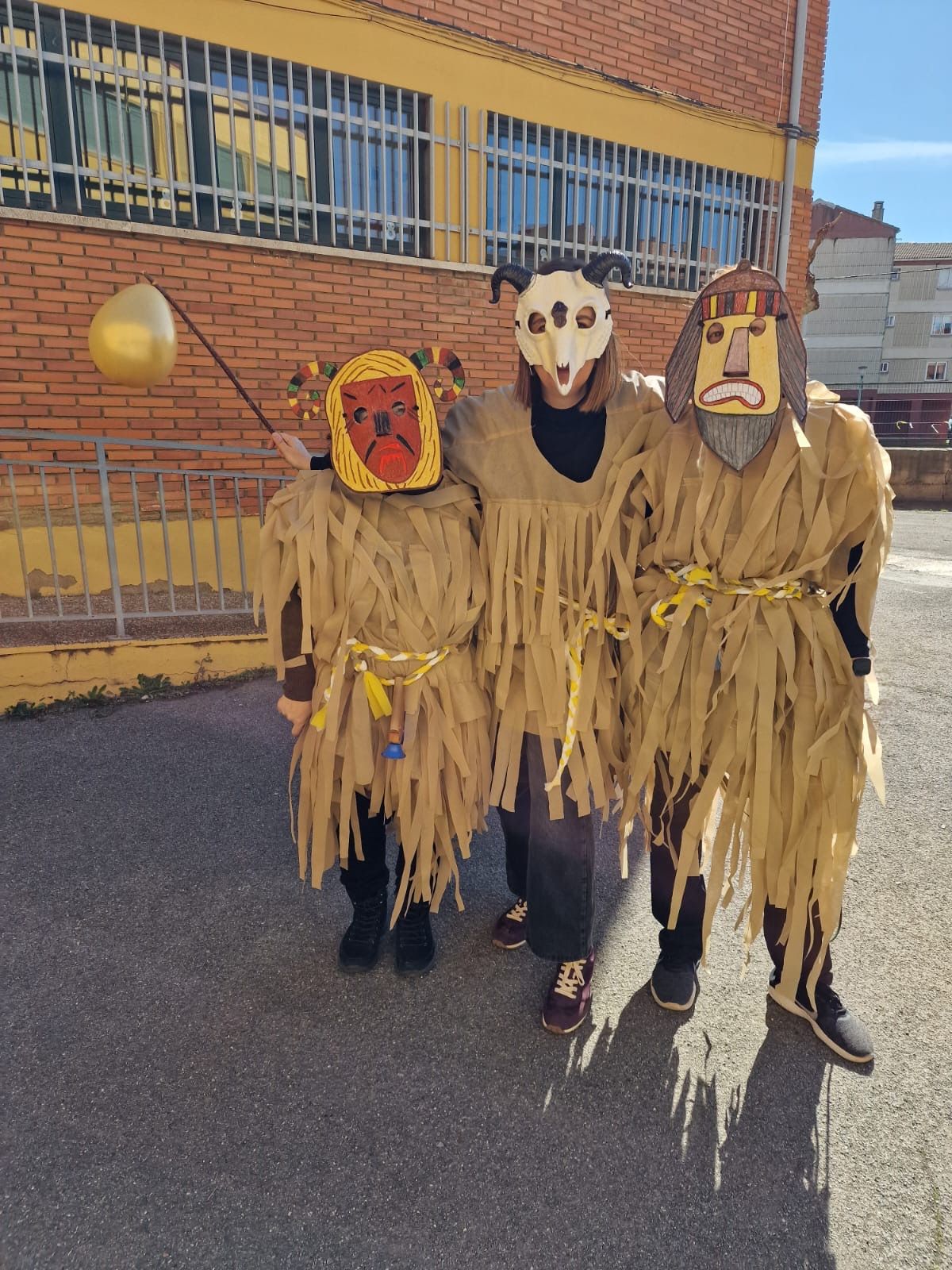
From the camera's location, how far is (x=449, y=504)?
1.96m

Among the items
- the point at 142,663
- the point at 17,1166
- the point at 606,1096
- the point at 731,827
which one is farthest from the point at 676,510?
the point at 142,663

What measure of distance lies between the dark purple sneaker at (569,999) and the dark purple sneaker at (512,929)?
26 cm

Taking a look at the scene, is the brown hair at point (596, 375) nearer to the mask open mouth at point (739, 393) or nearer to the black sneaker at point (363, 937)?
the mask open mouth at point (739, 393)

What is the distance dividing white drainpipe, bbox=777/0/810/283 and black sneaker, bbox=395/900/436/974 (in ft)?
27.3

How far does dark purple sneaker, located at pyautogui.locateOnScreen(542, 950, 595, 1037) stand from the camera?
1990mm

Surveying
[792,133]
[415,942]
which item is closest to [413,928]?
[415,942]

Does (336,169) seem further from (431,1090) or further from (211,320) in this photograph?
(431,1090)

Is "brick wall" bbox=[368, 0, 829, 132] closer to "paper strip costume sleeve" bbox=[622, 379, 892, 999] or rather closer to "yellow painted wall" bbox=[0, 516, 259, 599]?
"yellow painted wall" bbox=[0, 516, 259, 599]

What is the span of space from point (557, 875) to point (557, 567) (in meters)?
0.79

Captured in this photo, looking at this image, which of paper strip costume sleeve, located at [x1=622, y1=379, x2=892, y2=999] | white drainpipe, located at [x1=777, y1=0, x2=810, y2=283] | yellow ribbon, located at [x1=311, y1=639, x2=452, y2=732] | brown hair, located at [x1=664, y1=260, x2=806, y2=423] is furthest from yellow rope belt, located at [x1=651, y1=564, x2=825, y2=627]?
white drainpipe, located at [x1=777, y1=0, x2=810, y2=283]

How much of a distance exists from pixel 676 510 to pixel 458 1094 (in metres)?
1.44

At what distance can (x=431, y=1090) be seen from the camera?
5.96 feet

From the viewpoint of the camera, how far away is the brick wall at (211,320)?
508 cm

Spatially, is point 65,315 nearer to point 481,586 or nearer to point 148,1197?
point 481,586
